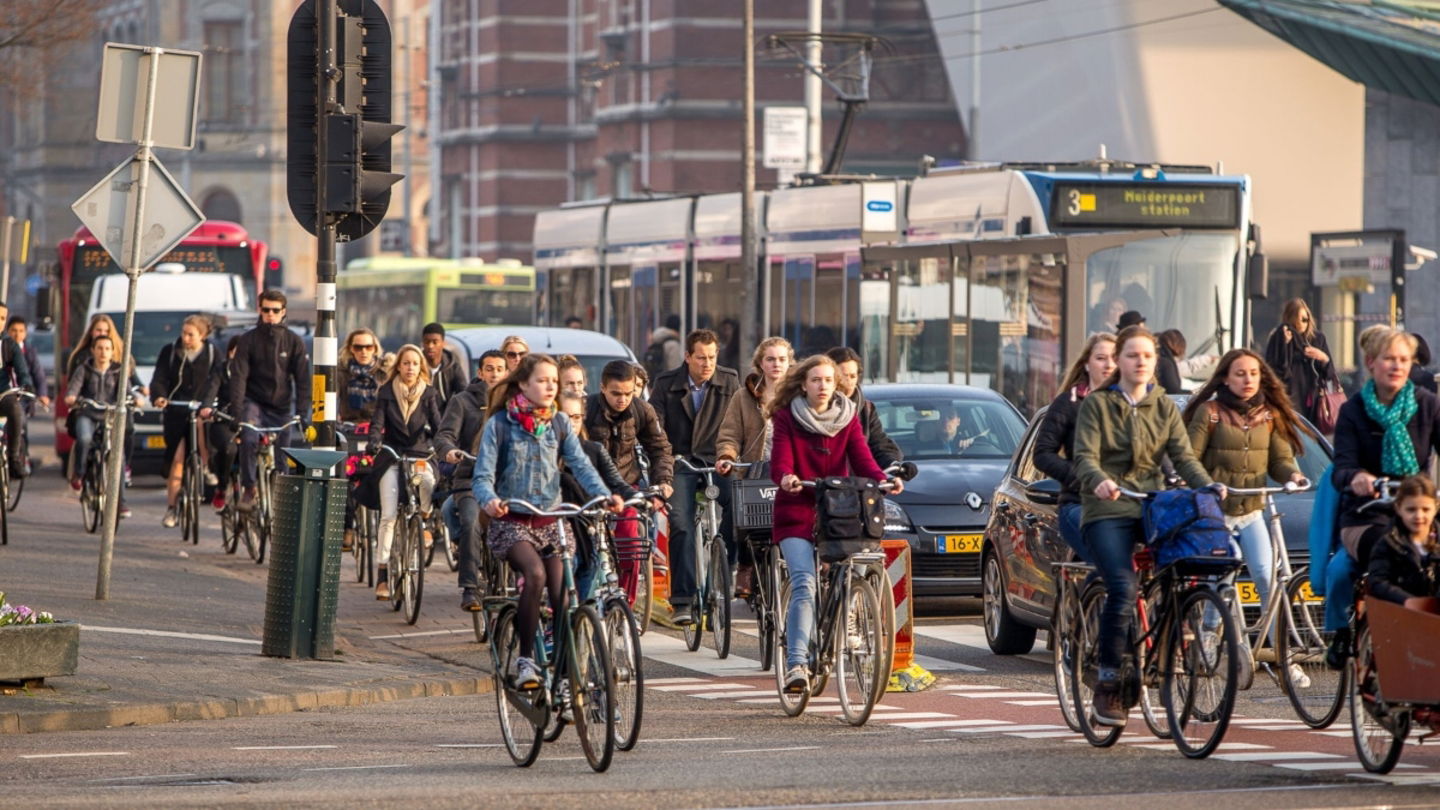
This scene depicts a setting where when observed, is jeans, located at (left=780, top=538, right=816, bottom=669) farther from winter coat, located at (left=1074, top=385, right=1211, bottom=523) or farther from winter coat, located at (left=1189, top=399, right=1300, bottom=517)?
winter coat, located at (left=1189, top=399, right=1300, bottom=517)

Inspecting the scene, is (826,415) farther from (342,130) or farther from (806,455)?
(342,130)

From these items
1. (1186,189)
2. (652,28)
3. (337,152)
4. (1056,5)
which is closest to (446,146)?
(652,28)

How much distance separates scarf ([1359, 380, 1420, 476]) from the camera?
10.1m

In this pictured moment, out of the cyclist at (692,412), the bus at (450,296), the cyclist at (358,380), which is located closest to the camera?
the cyclist at (692,412)

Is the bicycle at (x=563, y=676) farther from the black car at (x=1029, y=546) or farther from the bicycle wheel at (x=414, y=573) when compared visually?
the bicycle wheel at (x=414, y=573)

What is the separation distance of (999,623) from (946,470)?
195cm

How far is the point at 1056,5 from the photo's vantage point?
48844 mm

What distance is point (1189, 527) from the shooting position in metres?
9.43

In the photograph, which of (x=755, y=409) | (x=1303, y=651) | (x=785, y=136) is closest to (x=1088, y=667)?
(x=1303, y=651)

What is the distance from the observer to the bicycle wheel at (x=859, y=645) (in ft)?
34.6

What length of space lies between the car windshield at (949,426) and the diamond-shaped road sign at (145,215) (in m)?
4.29

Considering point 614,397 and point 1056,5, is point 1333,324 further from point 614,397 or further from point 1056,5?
point 614,397

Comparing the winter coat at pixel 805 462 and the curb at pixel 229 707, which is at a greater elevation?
the winter coat at pixel 805 462

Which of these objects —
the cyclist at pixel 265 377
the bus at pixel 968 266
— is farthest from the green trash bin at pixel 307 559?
the bus at pixel 968 266
